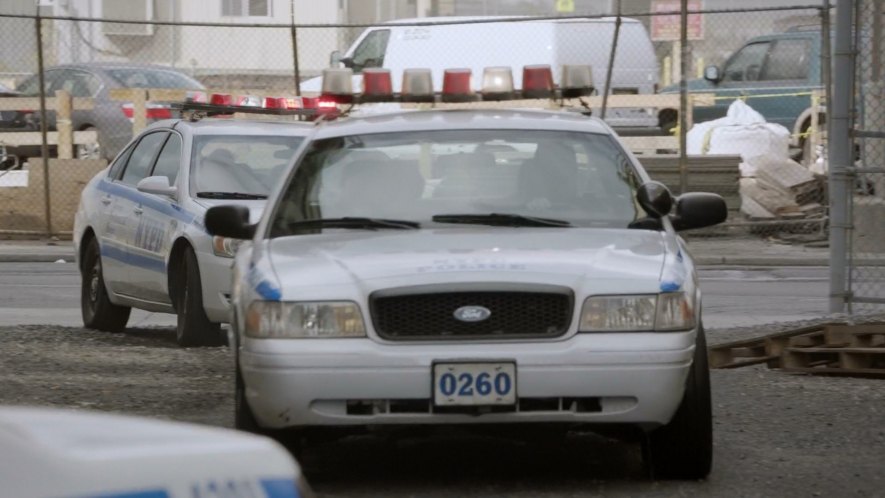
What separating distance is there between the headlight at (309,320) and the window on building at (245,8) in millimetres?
34706

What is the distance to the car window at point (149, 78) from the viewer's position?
2609 centimetres

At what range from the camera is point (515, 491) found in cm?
623

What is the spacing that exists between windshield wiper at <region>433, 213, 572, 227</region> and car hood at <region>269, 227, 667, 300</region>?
4.6 inches

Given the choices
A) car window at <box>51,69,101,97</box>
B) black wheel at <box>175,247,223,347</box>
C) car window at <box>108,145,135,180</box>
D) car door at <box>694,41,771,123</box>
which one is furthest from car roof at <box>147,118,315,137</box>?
car door at <box>694,41,771,123</box>

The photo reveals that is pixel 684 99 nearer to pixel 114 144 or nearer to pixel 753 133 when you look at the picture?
pixel 753 133

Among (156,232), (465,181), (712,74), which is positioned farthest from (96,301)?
(712,74)

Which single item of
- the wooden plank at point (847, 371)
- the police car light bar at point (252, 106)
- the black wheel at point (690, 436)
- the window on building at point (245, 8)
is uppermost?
the window on building at point (245, 8)

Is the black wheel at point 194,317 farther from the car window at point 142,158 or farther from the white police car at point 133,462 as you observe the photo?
the white police car at point 133,462

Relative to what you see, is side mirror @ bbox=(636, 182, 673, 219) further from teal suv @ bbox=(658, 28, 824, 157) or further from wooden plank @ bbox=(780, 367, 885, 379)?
teal suv @ bbox=(658, 28, 824, 157)

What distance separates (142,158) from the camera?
39.1ft

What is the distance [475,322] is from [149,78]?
21.2 meters

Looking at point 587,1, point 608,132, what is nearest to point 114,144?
point 608,132

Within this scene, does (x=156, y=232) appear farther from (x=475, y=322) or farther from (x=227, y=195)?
(x=475, y=322)

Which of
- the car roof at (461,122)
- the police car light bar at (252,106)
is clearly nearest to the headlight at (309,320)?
the car roof at (461,122)
